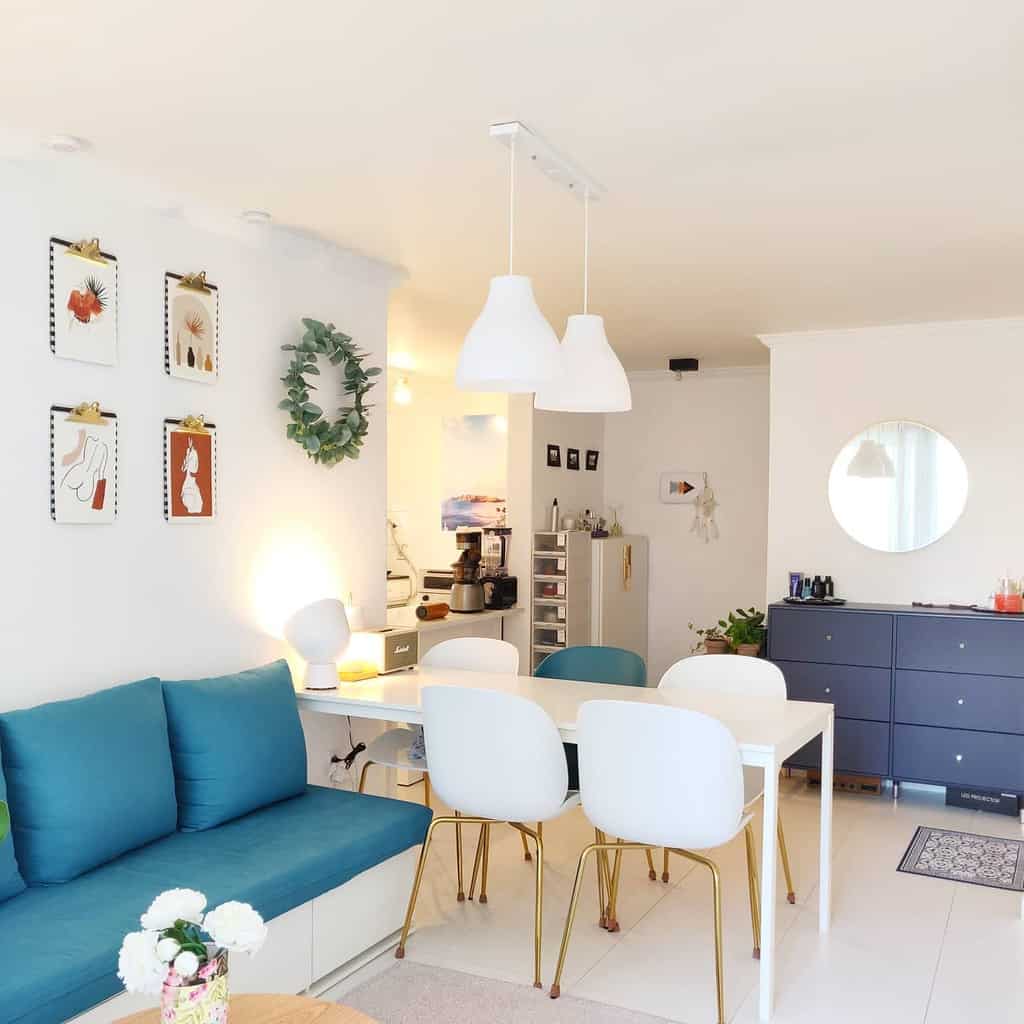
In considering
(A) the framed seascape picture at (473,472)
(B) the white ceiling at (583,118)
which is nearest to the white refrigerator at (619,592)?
(A) the framed seascape picture at (473,472)

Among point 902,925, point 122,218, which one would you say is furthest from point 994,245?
point 122,218

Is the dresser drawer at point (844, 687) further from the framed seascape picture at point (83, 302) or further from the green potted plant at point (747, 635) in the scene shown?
the framed seascape picture at point (83, 302)

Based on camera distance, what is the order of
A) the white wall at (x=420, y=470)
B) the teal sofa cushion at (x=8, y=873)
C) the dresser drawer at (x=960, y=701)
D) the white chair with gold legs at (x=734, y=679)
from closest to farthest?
the teal sofa cushion at (x=8, y=873) < the white chair with gold legs at (x=734, y=679) < the dresser drawer at (x=960, y=701) < the white wall at (x=420, y=470)

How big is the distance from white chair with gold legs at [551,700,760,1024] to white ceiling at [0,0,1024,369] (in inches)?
64.0

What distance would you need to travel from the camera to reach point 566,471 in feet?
24.4

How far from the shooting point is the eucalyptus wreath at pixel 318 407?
3969mm

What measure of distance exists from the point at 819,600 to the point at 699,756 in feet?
9.37

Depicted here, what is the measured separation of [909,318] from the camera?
17.3 ft

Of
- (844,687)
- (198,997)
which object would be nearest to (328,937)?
(198,997)

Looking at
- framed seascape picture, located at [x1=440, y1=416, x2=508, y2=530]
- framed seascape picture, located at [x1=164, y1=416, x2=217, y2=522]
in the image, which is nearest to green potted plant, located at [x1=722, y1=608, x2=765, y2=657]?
framed seascape picture, located at [x1=440, y1=416, x2=508, y2=530]

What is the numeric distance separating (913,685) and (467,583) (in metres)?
2.80

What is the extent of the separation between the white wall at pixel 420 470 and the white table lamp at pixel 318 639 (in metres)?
3.80

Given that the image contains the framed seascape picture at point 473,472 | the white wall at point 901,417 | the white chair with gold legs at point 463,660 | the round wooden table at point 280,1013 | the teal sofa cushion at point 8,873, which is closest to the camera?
the round wooden table at point 280,1013

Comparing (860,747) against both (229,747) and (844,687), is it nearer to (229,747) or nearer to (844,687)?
(844,687)
